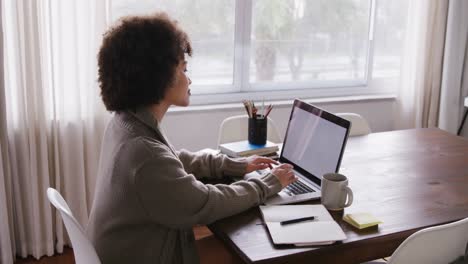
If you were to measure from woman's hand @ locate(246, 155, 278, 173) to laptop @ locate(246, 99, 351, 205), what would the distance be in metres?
0.02

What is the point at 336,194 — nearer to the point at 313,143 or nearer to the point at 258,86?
the point at 313,143

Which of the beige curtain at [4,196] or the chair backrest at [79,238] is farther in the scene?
the beige curtain at [4,196]

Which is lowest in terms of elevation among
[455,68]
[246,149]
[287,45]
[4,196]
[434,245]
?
[4,196]

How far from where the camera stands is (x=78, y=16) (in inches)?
103

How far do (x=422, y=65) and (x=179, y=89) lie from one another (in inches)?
92.1

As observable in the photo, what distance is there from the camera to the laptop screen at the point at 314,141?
1700mm

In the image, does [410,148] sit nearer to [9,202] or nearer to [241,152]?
[241,152]

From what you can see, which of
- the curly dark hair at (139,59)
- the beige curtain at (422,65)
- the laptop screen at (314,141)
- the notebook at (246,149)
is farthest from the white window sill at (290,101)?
the curly dark hair at (139,59)

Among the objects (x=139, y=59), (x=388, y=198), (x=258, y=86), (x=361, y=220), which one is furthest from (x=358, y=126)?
(x=139, y=59)

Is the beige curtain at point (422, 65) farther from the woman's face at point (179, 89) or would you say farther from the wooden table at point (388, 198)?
the woman's face at point (179, 89)

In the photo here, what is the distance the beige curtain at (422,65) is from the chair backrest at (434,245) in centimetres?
219

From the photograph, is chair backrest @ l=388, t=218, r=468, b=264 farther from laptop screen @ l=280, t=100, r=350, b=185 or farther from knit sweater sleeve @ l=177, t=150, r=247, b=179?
knit sweater sleeve @ l=177, t=150, r=247, b=179

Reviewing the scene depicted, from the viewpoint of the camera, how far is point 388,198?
5.60 ft

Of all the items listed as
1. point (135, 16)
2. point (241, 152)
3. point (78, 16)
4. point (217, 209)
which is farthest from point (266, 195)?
point (78, 16)
